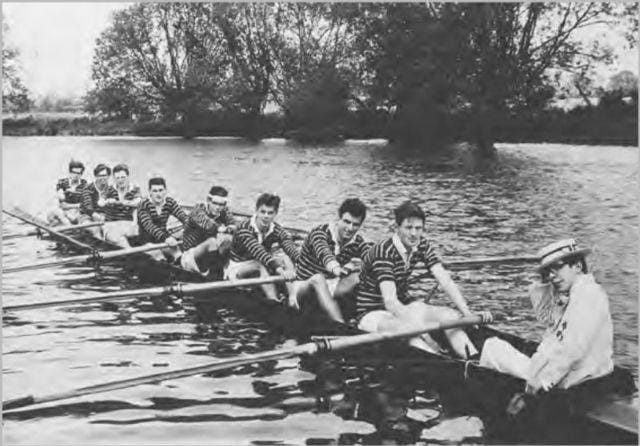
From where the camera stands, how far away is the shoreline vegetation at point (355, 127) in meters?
9.31

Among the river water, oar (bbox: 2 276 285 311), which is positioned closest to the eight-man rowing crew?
oar (bbox: 2 276 285 311)

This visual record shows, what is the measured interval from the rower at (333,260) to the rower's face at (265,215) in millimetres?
665

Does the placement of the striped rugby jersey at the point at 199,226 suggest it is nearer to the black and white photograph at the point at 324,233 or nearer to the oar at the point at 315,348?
the black and white photograph at the point at 324,233

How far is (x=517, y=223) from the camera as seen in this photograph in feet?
45.2

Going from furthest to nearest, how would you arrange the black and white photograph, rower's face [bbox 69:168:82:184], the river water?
rower's face [bbox 69:168:82:184] < the river water < the black and white photograph

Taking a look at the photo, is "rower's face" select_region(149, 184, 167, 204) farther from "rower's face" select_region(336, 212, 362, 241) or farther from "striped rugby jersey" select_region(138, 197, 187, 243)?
"rower's face" select_region(336, 212, 362, 241)

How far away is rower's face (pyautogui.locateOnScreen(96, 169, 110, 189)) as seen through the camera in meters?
13.2

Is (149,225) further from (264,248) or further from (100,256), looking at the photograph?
(264,248)

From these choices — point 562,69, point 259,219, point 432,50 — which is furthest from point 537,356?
point 432,50

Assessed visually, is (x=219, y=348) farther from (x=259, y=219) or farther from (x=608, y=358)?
(x=608, y=358)

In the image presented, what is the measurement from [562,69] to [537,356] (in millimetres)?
5423

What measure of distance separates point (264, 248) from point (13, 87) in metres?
3.38

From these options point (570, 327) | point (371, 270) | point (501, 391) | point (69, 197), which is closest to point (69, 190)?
point (69, 197)

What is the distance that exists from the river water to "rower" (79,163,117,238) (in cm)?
40
